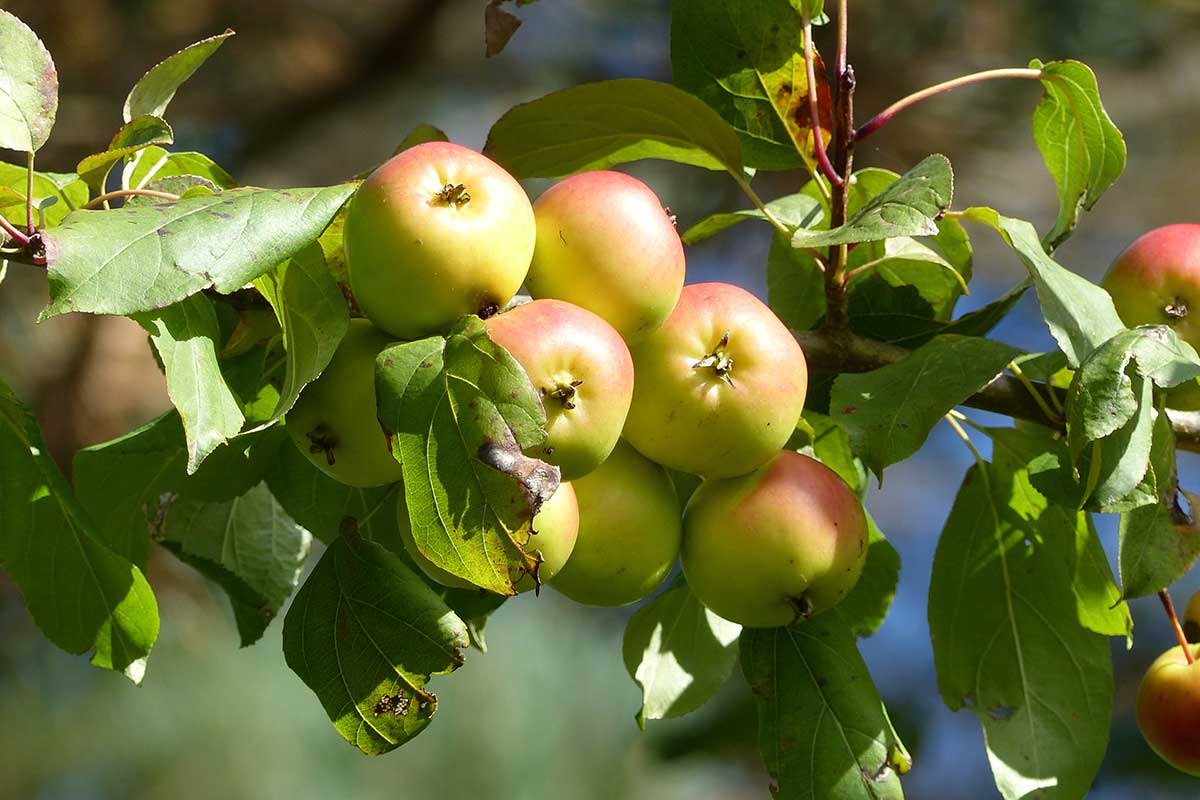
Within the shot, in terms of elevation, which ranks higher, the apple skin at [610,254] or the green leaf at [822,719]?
the apple skin at [610,254]

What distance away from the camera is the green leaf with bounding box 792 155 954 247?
2.15 ft

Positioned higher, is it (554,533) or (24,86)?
(24,86)

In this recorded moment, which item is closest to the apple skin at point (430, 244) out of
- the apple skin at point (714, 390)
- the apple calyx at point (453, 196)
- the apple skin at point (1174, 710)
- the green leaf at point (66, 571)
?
the apple calyx at point (453, 196)

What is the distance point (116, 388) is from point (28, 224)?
6.14 feet

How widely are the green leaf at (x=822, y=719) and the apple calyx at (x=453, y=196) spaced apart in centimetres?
34

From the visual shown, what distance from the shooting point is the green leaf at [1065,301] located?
2.24ft

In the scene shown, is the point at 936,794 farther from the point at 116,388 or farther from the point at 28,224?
the point at 28,224

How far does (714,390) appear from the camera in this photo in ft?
2.15

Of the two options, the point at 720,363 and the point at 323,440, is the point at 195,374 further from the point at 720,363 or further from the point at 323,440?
the point at 720,363

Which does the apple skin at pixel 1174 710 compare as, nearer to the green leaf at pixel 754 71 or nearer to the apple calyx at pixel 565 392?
the green leaf at pixel 754 71

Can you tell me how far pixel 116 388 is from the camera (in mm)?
2332

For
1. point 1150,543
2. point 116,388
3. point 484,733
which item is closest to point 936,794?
point 484,733

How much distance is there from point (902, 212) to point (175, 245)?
373 mm

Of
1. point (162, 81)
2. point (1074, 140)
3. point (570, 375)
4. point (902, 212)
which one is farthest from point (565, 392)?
point (1074, 140)
